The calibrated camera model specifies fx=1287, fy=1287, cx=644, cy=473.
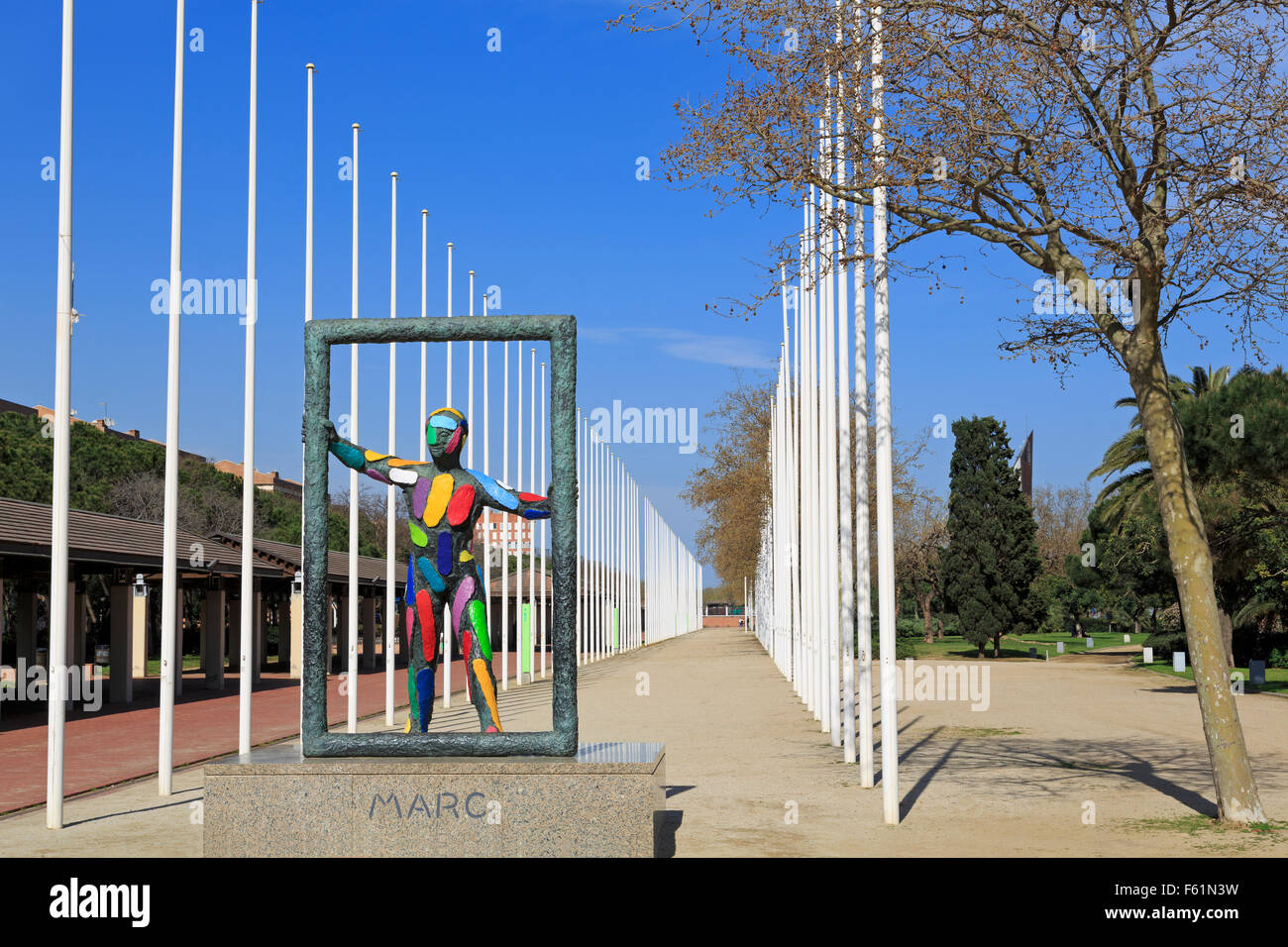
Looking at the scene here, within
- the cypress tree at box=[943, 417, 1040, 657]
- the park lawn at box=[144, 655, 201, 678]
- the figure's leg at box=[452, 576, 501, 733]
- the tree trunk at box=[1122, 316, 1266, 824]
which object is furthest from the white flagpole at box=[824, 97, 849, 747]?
the cypress tree at box=[943, 417, 1040, 657]

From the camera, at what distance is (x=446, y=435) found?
33.2 feet

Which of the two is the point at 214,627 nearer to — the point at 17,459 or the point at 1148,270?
the point at 17,459

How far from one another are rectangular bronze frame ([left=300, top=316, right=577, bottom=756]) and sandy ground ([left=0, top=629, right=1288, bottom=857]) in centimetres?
169

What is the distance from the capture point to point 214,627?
35.7m

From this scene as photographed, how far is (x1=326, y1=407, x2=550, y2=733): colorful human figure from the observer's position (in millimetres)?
10016

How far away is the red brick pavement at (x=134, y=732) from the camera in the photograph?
15.9m

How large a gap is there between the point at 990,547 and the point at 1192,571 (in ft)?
132

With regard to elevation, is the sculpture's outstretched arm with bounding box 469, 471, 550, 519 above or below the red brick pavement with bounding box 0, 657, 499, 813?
above

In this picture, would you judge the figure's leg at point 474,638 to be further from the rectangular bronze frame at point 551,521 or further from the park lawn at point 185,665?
the park lawn at point 185,665

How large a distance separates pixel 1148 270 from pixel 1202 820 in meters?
5.11

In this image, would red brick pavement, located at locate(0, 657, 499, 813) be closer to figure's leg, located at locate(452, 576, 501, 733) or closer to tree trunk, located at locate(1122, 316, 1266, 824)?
figure's leg, located at locate(452, 576, 501, 733)

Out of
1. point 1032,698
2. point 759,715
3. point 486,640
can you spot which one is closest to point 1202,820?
point 486,640

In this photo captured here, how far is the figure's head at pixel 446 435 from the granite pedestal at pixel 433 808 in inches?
96.3

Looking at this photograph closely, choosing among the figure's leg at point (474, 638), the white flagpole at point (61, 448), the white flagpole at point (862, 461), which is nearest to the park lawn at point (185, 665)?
the white flagpole at point (61, 448)
